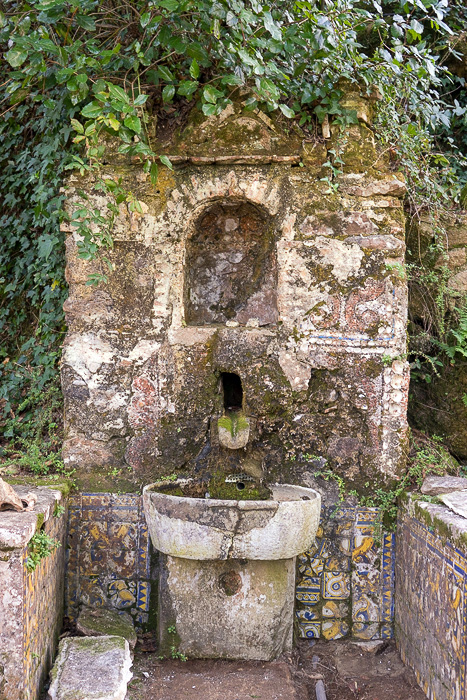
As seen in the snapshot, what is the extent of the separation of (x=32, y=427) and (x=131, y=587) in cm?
137

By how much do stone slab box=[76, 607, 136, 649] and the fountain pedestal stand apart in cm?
20

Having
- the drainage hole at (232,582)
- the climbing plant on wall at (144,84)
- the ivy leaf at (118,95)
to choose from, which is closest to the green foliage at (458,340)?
the climbing plant on wall at (144,84)

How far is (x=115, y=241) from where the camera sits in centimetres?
383

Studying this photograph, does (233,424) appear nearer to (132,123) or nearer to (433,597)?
(433,597)

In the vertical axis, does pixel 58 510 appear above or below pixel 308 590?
above

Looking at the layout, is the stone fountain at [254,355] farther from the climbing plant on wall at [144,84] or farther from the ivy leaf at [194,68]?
the ivy leaf at [194,68]

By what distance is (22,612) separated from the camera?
2590 millimetres

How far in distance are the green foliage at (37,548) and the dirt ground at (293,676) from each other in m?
0.82

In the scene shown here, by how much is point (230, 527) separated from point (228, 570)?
1.27 ft

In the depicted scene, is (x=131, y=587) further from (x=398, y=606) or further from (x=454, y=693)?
(x=454, y=693)

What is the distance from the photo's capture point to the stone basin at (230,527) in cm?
304

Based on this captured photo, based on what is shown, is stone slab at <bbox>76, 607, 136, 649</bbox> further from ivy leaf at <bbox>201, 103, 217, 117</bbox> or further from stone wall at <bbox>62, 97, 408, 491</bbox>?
ivy leaf at <bbox>201, 103, 217, 117</bbox>

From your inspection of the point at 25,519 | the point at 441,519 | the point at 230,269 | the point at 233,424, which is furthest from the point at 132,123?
the point at 441,519

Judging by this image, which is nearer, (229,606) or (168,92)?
(229,606)
